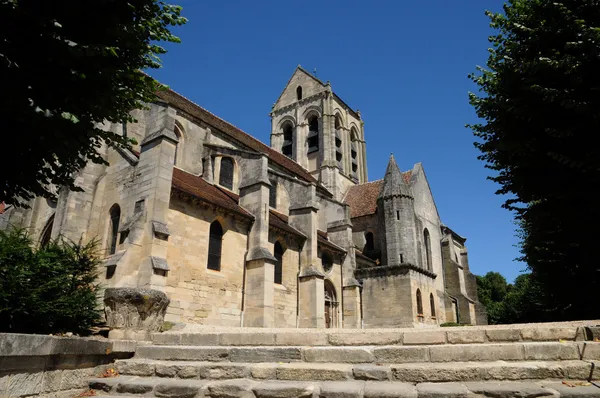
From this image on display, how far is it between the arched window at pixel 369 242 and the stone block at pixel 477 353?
71.1ft

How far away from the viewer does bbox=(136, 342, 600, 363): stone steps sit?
187 inches

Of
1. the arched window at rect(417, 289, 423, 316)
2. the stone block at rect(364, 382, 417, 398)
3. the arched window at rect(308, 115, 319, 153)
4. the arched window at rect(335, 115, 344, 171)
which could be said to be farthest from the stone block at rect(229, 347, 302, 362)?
the arched window at rect(308, 115, 319, 153)

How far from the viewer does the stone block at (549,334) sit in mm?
5414

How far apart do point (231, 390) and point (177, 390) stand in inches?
25.6

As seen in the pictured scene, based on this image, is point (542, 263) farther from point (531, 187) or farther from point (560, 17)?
point (560, 17)

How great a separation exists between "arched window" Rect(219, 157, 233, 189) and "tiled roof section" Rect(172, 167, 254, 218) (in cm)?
97

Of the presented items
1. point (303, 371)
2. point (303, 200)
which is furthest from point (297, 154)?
point (303, 371)

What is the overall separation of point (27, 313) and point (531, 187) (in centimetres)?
1094

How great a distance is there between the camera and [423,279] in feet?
77.1

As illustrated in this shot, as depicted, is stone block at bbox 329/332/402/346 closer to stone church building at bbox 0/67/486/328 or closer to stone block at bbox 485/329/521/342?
stone block at bbox 485/329/521/342

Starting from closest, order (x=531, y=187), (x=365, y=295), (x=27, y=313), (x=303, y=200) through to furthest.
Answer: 1. (x=27, y=313)
2. (x=531, y=187)
3. (x=303, y=200)
4. (x=365, y=295)

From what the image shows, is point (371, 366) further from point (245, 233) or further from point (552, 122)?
point (245, 233)

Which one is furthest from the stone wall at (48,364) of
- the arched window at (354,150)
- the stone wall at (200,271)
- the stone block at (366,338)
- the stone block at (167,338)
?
the arched window at (354,150)

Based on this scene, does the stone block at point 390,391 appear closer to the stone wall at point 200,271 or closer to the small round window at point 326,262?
the stone wall at point 200,271
